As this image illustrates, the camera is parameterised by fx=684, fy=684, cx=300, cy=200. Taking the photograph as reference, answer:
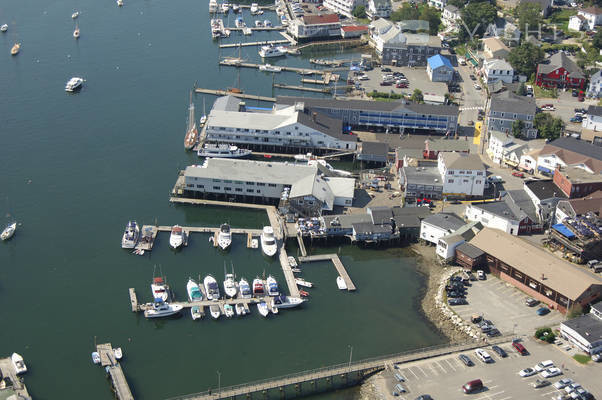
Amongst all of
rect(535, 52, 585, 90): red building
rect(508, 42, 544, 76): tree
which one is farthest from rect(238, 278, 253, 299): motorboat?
rect(508, 42, 544, 76): tree

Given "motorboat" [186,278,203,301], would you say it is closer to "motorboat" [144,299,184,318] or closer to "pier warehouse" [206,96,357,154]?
"motorboat" [144,299,184,318]

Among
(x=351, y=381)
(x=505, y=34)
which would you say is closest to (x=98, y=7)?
(x=505, y=34)

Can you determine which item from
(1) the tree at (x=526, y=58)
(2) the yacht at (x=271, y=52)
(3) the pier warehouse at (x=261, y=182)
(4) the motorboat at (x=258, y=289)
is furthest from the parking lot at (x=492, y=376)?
(2) the yacht at (x=271, y=52)

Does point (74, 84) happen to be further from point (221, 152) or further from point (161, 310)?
point (161, 310)

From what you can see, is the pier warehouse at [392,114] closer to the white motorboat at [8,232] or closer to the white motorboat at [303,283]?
the white motorboat at [303,283]

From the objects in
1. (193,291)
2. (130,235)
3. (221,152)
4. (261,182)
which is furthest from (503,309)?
(221,152)
